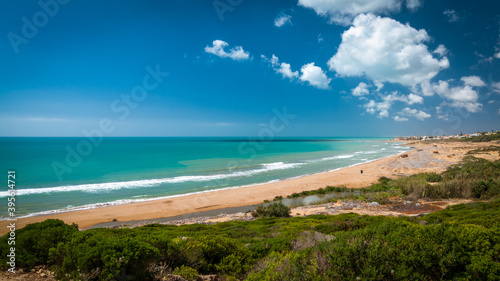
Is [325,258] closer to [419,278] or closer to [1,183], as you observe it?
[419,278]

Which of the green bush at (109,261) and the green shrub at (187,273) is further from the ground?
the green bush at (109,261)

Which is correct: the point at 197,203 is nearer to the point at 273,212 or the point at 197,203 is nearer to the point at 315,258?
the point at 273,212

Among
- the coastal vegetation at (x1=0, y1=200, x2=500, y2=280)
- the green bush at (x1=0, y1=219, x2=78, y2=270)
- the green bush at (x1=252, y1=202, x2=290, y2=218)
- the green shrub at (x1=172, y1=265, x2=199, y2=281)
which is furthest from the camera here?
the green bush at (x1=252, y1=202, x2=290, y2=218)

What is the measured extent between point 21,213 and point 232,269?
2077cm

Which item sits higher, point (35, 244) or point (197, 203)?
point (35, 244)

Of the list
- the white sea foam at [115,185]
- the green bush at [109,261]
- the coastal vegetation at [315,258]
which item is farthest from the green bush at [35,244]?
the white sea foam at [115,185]

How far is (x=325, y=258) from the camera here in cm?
482

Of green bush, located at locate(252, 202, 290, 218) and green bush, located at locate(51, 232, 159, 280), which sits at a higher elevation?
green bush, located at locate(51, 232, 159, 280)

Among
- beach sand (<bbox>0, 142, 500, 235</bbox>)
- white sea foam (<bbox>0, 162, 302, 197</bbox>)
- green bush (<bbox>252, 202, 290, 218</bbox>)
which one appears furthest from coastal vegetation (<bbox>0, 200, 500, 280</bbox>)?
white sea foam (<bbox>0, 162, 302, 197</bbox>)

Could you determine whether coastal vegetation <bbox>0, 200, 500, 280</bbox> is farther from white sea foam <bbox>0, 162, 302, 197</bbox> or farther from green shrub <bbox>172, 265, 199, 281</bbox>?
white sea foam <bbox>0, 162, 302, 197</bbox>

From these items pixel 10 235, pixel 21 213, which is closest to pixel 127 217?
pixel 21 213

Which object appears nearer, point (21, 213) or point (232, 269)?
point (232, 269)

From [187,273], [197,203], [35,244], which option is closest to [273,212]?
Answer: [197,203]

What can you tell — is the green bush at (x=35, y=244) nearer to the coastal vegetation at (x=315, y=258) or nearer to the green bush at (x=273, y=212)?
A: the coastal vegetation at (x=315, y=258)
